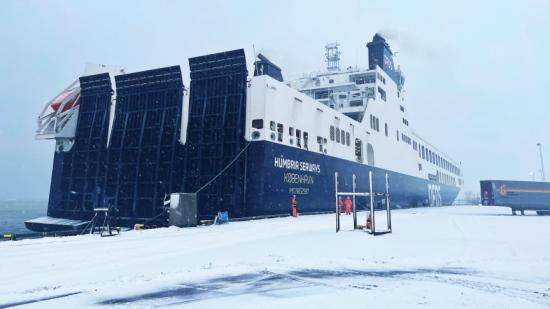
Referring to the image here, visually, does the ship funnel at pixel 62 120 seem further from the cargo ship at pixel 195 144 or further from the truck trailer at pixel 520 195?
the truck trailer at pixel 520 195

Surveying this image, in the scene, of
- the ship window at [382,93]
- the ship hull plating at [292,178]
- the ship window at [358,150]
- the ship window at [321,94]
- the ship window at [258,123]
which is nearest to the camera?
the ship hull plating at [292,178]

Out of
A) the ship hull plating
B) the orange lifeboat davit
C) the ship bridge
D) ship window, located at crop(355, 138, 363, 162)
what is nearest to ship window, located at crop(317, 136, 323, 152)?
the ship hull plating

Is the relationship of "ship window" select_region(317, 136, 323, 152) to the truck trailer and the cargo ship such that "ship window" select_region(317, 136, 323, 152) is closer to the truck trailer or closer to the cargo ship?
the cargo ship

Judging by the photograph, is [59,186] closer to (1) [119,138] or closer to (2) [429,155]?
(1) [119,138]

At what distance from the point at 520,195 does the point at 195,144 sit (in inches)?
872

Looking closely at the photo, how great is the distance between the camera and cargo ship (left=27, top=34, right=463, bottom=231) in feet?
63.1

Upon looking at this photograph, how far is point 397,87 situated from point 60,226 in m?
38.0

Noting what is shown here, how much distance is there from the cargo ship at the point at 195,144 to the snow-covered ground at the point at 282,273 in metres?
9.29

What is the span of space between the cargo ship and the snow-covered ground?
30.5 ft

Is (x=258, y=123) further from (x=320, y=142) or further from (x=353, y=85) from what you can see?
(x=353, y=85)

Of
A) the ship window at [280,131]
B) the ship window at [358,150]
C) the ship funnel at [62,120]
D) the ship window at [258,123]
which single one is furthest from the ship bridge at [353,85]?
the ship funnel at [62,120]

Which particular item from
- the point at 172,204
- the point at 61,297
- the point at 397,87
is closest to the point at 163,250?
the point at 61,297

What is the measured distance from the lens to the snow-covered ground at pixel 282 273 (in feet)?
14.6

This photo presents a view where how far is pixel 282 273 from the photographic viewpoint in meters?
5.95
